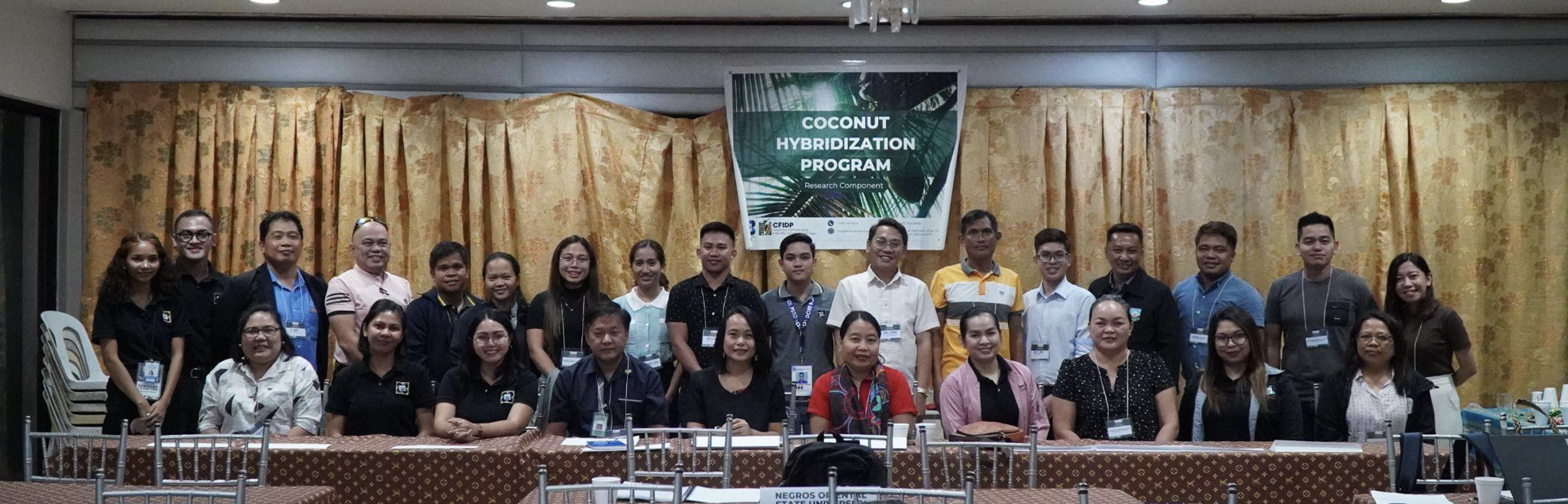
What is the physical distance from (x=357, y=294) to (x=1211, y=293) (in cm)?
354

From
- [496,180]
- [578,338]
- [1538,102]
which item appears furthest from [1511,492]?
[496,180]

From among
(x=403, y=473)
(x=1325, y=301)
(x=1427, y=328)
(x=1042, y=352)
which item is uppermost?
(x=1325, y=301)

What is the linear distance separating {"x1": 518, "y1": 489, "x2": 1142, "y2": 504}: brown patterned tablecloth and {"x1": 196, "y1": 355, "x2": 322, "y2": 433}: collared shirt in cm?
172

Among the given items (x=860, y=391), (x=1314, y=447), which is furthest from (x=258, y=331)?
(x=1314, y=447)

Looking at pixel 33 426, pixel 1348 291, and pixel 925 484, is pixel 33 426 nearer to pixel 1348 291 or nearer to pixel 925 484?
pixel 925 484

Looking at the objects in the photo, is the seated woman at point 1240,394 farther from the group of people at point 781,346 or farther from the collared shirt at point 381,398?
the collared shirt at point 381,398

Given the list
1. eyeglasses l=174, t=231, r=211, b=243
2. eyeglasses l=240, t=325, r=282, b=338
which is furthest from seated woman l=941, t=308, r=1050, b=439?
eyeglasses l=174, t=231, r=211, b=243

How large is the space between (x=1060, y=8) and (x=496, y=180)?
2.78 m

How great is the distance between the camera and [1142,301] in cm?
559

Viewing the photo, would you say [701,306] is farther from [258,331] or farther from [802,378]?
[258,331]

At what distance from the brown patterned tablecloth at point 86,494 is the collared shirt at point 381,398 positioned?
1157 millimetres

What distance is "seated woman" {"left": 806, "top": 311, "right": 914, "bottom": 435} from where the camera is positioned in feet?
15.6

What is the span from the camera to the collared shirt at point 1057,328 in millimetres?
5594

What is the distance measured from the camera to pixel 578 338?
540 centimetres
